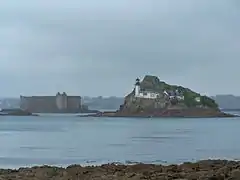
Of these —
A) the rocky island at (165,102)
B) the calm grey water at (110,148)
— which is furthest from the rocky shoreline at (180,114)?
the calm grey water at (110,148)

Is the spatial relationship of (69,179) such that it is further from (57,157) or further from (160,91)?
(160,91)

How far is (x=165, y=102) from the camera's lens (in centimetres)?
12556

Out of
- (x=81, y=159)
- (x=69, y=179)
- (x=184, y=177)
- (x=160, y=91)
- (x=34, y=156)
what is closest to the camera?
(x=184, y=177)

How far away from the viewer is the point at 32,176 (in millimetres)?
16094

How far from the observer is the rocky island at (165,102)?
404ft

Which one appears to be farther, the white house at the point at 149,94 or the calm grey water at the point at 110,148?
the white house at the point at 149,94

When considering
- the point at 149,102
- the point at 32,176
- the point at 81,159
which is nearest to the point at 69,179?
the point at 32,176

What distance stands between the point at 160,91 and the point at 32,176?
358 ft

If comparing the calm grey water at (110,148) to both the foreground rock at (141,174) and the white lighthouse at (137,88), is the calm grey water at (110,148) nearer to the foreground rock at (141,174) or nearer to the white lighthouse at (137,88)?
the foreground rock at (141,174)

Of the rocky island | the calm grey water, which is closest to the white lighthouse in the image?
the rocky island

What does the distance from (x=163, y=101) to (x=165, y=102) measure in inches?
Result: 36.3

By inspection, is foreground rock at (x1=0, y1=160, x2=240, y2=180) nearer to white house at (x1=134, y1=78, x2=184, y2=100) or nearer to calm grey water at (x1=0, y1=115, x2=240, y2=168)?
calm grey water at (x1=0, y1=115, x2=240, y2=168)

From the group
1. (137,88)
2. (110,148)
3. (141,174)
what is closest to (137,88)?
(137,88)

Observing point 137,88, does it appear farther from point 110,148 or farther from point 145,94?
point 110,148
